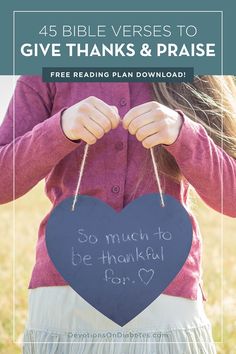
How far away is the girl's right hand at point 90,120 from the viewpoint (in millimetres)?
1861

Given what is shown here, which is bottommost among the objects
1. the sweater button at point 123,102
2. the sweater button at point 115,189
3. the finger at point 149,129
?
the sweater button at point 115,189

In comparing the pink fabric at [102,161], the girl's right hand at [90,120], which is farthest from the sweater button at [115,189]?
the girl's right hand at [90,120]

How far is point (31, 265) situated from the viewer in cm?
433

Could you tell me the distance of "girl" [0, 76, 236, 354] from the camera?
1.88 meters

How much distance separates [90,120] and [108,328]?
19.4 inches

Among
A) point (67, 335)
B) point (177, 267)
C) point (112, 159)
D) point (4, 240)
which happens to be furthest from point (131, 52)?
point (4, 240)

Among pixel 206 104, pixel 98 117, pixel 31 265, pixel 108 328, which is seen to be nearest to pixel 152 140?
pixel 98 117

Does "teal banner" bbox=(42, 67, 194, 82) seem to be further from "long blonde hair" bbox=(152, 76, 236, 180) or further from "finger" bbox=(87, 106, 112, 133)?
"finger" bbox=(87, 106, 112, 133)

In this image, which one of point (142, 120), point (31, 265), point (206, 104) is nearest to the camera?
point (142, 120)

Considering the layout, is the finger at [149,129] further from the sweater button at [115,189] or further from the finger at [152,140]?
the sweater button at [115,189]

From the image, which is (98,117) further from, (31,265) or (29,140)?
(31,265)

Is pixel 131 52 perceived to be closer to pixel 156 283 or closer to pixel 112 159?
pixel 112 159

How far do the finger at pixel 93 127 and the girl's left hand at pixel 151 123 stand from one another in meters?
0.06

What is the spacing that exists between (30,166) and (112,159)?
0.64 ft
